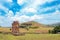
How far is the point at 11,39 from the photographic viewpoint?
3400 cm

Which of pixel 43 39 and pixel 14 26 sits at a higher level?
pixel 14 26

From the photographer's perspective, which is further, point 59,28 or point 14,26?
point 59,28

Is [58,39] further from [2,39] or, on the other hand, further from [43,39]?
[2,39]

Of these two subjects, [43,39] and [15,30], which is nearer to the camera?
[43,39]

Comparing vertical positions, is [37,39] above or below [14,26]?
below

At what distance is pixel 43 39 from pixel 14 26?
1994 centimetres

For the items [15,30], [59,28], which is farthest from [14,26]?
[59,28]

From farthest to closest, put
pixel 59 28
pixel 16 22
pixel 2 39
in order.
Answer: pixel 59 28 < pixel 16 22 < pixel 2 39

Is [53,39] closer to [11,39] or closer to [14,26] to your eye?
[11,39]

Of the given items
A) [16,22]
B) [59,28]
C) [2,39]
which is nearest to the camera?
[2,39]

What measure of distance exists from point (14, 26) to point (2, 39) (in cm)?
1907

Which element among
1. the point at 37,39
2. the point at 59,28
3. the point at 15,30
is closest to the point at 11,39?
the point at 37,39

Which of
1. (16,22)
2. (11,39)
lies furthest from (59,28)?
(11,39)

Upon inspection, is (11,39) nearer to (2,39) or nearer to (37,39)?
(2,39)
